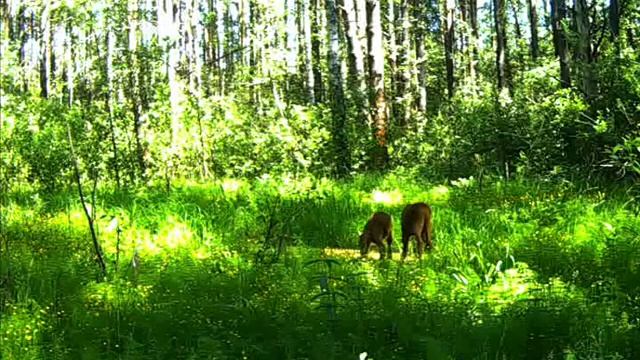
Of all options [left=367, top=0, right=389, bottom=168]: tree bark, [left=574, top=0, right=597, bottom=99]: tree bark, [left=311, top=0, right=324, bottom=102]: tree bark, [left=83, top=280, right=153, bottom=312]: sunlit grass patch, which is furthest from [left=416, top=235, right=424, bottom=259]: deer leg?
[left=311, top=0, right=324, bottom=102]: tree bark

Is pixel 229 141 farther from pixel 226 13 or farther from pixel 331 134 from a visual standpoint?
pixel 226 13

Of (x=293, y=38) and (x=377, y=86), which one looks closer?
(x=377, y=86)

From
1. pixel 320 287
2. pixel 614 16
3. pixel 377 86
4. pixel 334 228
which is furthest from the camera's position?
pixel 377 86

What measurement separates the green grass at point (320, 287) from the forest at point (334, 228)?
0.02m

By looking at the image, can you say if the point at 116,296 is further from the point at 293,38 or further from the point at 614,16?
the point at 293,38

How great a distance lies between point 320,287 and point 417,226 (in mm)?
1819

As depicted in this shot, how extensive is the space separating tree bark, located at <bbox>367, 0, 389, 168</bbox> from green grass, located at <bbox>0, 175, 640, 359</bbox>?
466 cm

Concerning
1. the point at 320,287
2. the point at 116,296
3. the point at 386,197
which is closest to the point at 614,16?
the point at 386,197

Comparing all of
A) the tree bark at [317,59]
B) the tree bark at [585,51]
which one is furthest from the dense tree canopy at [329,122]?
the tree bark at [317,59]

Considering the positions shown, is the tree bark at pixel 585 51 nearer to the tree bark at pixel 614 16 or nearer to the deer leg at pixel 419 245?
the tree bark at pixel 614 16

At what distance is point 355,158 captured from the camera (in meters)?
12.5

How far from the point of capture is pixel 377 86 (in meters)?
12.1

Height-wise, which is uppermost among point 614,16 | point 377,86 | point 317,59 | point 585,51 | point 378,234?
point 317,59

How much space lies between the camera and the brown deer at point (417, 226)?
5.88 m
